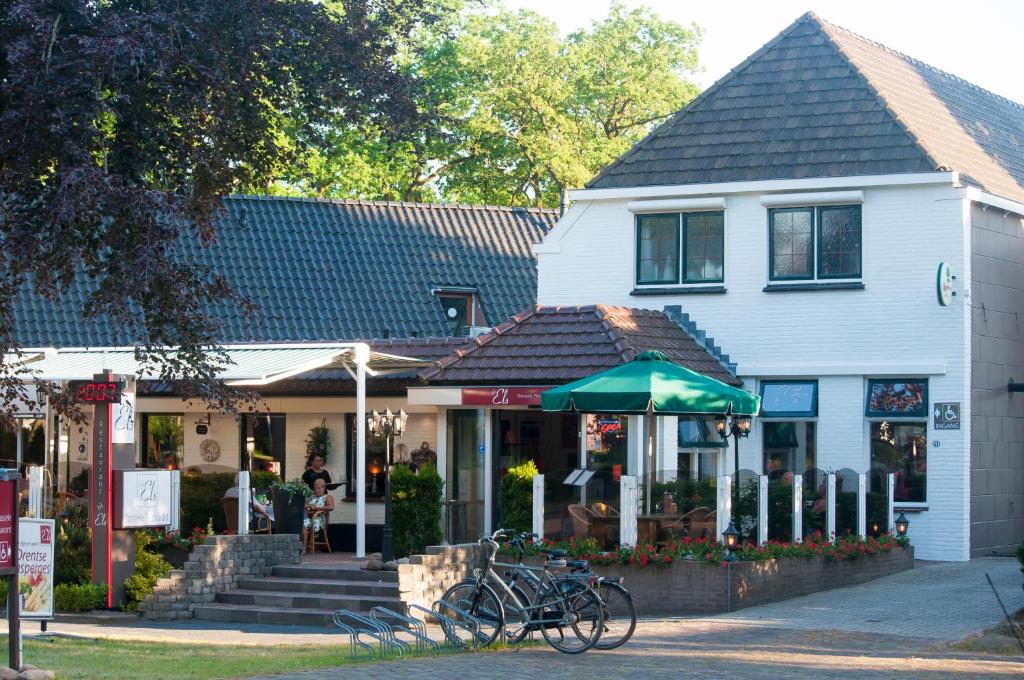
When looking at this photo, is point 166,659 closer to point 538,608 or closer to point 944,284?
point 538,608

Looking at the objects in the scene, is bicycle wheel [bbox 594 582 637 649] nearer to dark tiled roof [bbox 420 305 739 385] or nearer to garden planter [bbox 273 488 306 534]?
dark tiled roof [bbox 420 305 739 385]

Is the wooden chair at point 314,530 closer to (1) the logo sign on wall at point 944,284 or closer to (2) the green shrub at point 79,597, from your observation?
(2) the green shrub at point 79,597

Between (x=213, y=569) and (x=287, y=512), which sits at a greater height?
(x=287, y=512)

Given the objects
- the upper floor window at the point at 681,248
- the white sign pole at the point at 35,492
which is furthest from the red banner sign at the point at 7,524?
the upper floor window at the point at 681,248

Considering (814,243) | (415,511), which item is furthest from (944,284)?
(415,511)

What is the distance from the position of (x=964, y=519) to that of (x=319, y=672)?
1256cm

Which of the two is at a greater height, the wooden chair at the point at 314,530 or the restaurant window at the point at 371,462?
the restaurant window at the point at 371,462

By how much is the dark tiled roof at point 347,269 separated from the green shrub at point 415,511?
9069mm

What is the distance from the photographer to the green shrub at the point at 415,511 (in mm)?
20922

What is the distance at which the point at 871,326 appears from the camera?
23828 mm

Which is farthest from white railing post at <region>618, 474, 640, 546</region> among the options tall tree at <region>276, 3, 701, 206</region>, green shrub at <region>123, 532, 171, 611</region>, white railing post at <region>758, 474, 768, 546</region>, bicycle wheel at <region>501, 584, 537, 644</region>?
tall tree at <region>276, 3, 701, 206</region>

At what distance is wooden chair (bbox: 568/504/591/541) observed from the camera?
19.8 m

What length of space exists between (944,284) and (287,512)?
10.1 m

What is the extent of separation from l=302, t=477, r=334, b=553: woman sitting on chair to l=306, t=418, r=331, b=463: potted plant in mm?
2013
